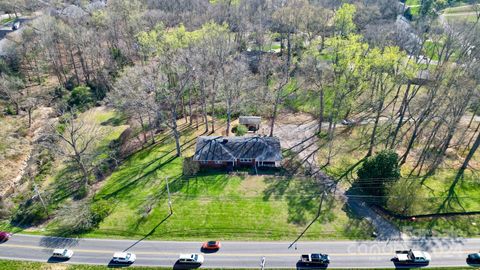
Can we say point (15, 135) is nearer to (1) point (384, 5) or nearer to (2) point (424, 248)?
(2) point (424, 248)

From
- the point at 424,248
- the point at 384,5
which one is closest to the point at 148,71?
the point at 424,248

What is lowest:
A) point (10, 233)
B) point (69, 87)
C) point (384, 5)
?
point (10, 233)

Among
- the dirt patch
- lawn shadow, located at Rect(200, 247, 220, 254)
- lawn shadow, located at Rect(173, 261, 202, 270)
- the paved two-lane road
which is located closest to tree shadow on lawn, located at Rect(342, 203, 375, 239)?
the paved two-lane road

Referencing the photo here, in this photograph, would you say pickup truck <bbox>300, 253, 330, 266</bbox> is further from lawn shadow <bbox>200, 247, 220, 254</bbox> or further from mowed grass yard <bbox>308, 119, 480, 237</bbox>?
mowed grass yard <bbox>308, 119, 480, 237</bbox>

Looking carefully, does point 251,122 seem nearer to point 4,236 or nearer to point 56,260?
point 56,260

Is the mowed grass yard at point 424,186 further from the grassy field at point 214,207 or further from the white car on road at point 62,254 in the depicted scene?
the white car on road at point 62,254

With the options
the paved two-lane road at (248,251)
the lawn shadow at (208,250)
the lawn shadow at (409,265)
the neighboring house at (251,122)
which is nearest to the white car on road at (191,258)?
the paved two-lane road at (248,251)
